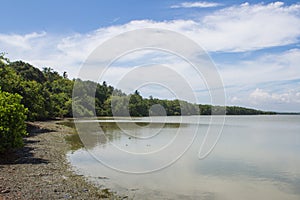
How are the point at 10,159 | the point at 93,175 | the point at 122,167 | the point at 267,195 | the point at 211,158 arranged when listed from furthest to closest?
the point at 211,158
the point at 122,167
the point at 10,159
the point at 93,175
the point at 267,195

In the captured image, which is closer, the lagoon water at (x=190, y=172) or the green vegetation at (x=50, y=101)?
the lagoon water at (x=190, y=172)

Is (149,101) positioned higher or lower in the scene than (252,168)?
higher

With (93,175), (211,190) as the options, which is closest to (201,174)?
(211,190)

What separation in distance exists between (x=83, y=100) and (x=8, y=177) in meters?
66.3

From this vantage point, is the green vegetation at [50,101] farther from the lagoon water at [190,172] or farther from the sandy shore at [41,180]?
the lagoon water at [190,172]

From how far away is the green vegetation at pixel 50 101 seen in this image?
15984mm

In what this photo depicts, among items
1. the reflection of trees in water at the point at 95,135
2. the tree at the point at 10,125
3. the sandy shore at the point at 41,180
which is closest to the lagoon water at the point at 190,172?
the sandy shore at the point at 41,180

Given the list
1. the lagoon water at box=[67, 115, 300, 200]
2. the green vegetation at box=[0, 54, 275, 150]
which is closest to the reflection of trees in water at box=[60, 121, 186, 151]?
the lagoon water at box=[67, 115, 300, 200]

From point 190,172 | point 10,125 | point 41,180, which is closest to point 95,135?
point 10,125

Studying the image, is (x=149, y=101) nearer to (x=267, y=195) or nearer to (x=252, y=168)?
(x=252, y=168)

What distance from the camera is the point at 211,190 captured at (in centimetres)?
1330

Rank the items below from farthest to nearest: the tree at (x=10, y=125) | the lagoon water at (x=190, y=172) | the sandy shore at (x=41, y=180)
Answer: the tree at (x=10, y=125) → the lagoon water at (x=190, y=172) → the sandy shore at (x=41, y=180)

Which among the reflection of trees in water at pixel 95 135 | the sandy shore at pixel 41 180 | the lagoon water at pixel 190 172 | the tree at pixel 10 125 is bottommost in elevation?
the lagoon water at pixel 190 172

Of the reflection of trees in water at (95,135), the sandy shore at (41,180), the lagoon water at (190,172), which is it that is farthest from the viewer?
the reflection of trees in water at (95,135)
